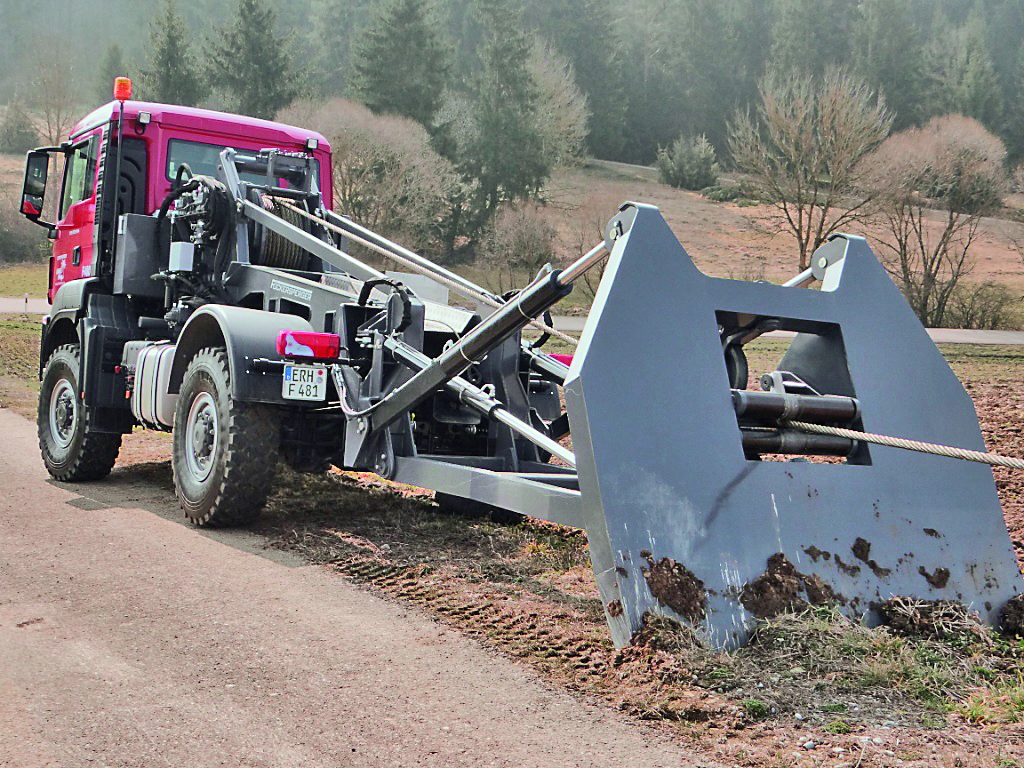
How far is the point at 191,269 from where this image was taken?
26.5 feet

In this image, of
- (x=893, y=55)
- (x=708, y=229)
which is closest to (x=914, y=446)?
(x=708, y=229)

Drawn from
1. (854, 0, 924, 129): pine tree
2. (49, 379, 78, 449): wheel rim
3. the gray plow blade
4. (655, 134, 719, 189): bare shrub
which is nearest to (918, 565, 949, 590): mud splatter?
the gray plow blade

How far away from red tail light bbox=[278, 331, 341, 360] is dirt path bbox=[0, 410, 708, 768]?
3.94ft

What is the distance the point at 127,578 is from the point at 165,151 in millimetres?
4317

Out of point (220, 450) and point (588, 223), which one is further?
point (588, 223)

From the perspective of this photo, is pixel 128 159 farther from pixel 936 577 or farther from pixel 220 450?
pixel 936 577

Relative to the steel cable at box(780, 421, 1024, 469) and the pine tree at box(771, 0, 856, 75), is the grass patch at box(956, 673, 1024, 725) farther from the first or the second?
the pine tree at box(771, 0, 856, 75)

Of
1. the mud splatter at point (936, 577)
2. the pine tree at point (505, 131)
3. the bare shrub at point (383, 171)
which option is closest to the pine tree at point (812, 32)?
the pine tree at point (505, 131)

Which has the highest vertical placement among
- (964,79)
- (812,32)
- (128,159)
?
(812,32)

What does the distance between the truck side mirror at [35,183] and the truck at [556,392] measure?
199 millimetres

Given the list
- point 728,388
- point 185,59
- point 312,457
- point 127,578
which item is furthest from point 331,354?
point 185,59

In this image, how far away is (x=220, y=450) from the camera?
6.69 m

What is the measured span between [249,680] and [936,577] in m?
2.82

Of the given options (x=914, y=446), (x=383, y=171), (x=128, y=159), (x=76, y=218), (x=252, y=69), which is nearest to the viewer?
(x=914, y=446)
